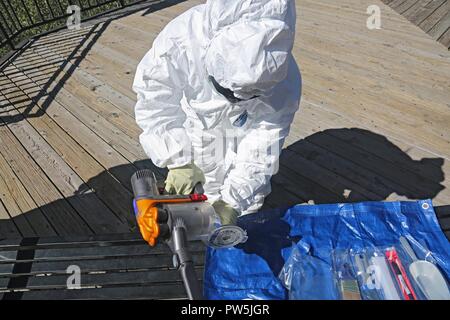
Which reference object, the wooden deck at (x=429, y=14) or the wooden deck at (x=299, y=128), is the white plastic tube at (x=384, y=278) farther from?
the wooden deck at (x=429, y=14)

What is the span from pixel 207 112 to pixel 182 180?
385mm

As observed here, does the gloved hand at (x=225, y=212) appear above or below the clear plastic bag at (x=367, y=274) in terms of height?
above

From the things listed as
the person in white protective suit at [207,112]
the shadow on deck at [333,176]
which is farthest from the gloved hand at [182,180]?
the shadow on deck at [333,176]

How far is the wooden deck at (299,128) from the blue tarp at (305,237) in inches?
8.3

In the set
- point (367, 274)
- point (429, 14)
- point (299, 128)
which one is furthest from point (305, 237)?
point (429, 14)

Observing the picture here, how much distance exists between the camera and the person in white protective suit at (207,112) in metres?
1.62

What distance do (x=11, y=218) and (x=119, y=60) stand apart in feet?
8.43

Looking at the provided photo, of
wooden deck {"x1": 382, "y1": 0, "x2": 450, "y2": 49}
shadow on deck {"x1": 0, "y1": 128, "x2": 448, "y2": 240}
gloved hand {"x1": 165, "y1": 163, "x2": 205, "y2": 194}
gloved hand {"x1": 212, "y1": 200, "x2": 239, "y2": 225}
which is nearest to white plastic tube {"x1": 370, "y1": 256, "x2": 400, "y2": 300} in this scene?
shadow on deck {"x1": 0, "y1": 128, "x2": 448, "y2": 240}

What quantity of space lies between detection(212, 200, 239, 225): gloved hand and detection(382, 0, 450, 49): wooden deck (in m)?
3.57

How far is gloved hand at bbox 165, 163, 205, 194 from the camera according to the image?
199 cm

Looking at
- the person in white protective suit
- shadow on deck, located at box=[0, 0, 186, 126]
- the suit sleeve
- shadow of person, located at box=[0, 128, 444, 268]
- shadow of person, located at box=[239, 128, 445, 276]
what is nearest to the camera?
the person in white protective suit

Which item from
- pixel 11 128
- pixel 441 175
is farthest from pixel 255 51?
pixel 11 128

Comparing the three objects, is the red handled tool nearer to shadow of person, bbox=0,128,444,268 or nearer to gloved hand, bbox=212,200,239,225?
shadow of person, bbox=0,128,444,268

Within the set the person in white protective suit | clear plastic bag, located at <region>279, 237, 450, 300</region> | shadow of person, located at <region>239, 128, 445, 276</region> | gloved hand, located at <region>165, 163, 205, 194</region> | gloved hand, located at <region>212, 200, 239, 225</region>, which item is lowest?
shadow of person, located at <region>239, 128, 445, 276</region>
